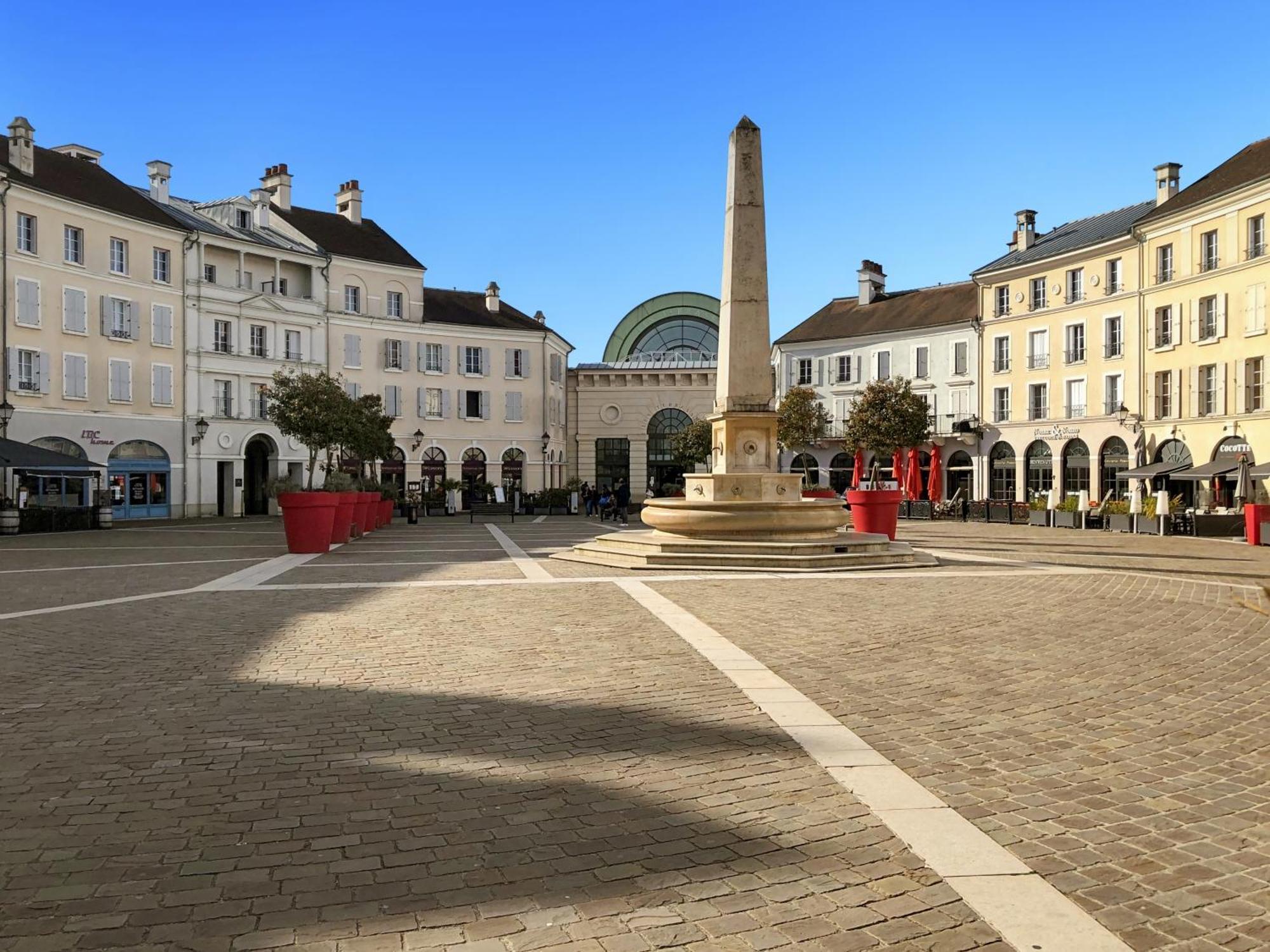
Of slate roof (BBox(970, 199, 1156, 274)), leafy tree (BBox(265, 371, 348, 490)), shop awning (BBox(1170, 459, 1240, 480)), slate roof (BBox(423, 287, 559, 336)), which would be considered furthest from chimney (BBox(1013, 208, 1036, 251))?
leafy tree (BBox(265, 371, 348, 490))

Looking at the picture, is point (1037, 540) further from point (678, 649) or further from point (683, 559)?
point (678, 649)

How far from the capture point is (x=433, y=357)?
5322cm

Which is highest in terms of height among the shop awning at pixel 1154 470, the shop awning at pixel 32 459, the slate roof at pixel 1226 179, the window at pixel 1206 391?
the slate roof at pixel 1226 179

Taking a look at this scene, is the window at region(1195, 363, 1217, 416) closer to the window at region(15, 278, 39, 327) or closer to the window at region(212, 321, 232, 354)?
the window at region(212, 321, 232, 354)

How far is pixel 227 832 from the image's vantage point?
3.90 m

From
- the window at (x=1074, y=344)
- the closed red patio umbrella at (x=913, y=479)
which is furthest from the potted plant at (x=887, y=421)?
the window at (x=1074, y=344)

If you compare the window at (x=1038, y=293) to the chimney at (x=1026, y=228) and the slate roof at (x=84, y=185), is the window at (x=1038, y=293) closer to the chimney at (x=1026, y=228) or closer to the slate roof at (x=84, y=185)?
the chimney at (x=1026, y=228)

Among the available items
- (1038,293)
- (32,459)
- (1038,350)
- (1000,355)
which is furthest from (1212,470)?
(32,459)

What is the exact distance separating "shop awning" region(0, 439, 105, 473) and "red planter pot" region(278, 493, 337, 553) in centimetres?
1341

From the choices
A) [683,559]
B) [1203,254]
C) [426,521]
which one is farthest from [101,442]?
[1203,254]

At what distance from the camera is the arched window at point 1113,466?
4000cm

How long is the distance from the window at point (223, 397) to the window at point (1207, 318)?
3935 centimetres

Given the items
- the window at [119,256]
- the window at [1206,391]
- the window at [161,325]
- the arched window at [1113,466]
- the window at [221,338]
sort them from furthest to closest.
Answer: the window at [221,338] < the arched window at [1113,466] < the window at [161,325] < the window at [119,256] < the window at [1206,391]

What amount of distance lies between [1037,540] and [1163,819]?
20891 millimetres
